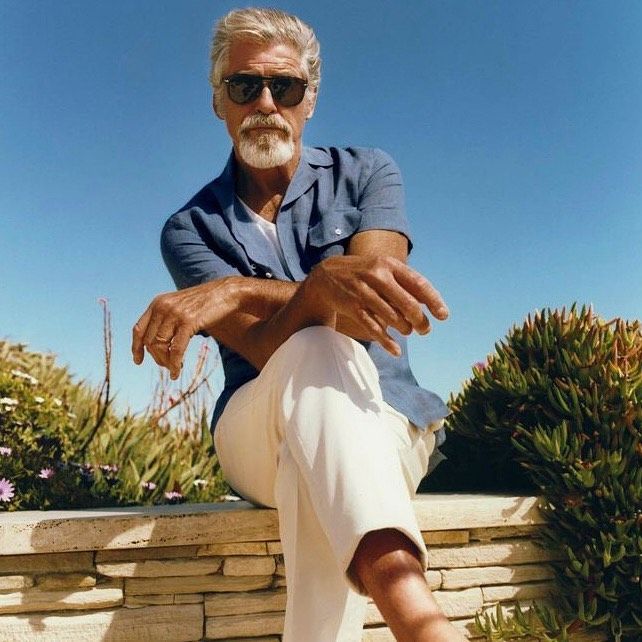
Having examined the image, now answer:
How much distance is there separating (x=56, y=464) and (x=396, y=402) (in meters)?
2.15

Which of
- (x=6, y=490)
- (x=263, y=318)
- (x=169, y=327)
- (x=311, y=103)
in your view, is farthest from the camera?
(x=6, y=490)

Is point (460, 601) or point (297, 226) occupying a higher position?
point (297, 226)

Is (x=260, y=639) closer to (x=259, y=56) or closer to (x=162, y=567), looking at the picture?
(x=162, y=567)

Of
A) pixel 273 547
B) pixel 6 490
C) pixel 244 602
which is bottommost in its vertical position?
pixel 244 602

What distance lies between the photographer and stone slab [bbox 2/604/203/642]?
2.24 meters

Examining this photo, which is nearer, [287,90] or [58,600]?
[58,600]

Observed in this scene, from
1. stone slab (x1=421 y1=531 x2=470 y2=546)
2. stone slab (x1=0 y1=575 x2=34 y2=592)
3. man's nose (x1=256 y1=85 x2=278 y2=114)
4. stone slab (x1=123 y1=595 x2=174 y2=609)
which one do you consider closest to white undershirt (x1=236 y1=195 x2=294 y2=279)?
man's nose (x1=256 y1=85 x2=278 y2=114)

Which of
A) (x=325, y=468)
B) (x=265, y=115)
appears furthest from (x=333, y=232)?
(x=325, y=468)

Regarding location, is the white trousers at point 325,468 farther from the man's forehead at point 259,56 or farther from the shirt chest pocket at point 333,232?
the man's forehead at point 259,56

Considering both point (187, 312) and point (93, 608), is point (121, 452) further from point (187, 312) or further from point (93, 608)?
point (187, 312)

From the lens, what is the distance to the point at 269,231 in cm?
266

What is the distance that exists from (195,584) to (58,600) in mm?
383

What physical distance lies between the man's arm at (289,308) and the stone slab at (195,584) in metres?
0.69

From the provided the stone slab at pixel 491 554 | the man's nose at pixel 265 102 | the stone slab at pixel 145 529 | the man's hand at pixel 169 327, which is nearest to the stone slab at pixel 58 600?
the stone slab at pixel 145 529
